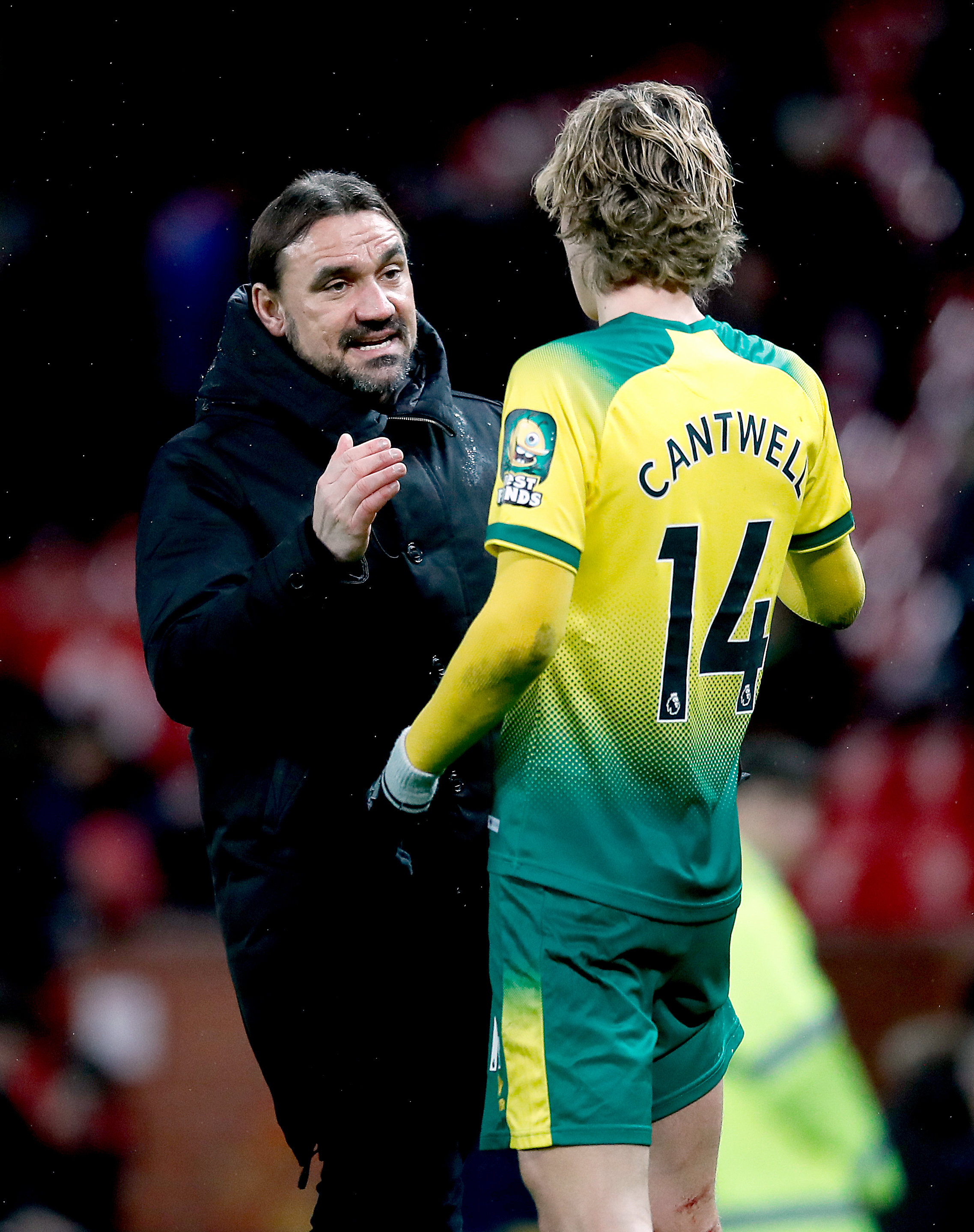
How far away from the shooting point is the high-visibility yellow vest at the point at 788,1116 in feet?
8.43

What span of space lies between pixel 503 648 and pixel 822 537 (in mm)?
483

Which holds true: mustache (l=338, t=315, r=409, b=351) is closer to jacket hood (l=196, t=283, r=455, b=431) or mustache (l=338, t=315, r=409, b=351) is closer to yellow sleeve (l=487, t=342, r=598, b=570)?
jacket hood (l=196, t=283, r=455, b=431)

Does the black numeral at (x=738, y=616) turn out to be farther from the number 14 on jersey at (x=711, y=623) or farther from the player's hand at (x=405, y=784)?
the player's hand at (x=405, y=784)

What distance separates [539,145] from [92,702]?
6.60ft

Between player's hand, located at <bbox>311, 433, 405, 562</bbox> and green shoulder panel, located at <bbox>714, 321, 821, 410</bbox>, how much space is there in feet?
1.24

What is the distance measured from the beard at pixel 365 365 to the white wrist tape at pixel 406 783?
2.04ft

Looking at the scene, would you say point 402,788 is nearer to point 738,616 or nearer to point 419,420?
point 738,616

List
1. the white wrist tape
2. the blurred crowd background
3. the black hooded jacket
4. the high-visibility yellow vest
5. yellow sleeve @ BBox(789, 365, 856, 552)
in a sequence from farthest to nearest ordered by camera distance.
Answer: the blurred crowd background, the high-visibility yellow vest, the black hooded jacket, yellow sleeve @ BBox(789, 365, 856, 552), the white wrist tape

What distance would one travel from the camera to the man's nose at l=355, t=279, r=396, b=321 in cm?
181

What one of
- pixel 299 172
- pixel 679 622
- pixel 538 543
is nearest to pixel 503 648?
pixel 538 543

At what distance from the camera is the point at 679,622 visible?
1.38m

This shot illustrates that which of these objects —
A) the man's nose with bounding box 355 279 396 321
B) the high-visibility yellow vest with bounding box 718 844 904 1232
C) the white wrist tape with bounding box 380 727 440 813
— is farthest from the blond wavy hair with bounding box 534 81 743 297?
the high-visibility yellow vest with bounding box 718 844 904 1232

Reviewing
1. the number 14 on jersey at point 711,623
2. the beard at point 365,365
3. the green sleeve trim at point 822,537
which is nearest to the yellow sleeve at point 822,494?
the green sleeve trim at point 822,537

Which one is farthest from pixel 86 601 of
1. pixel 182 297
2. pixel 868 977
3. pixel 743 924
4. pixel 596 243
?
pixel 596 243
